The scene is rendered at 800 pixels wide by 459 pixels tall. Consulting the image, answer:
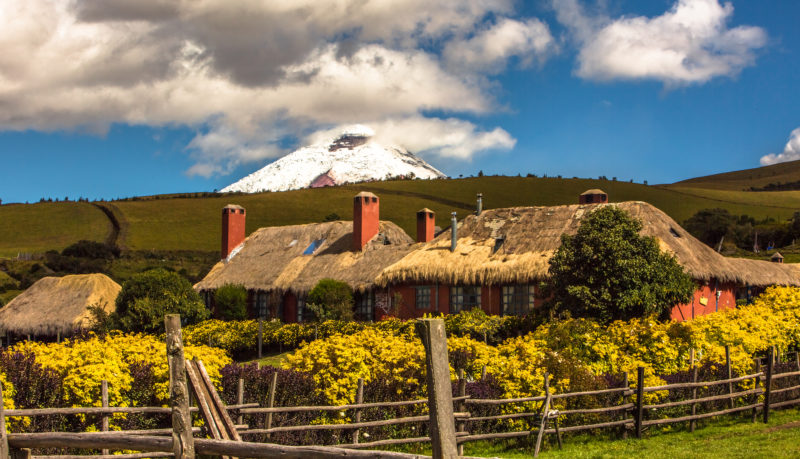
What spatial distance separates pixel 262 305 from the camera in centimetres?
3525

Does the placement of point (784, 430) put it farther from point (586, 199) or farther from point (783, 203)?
point (783, 203)

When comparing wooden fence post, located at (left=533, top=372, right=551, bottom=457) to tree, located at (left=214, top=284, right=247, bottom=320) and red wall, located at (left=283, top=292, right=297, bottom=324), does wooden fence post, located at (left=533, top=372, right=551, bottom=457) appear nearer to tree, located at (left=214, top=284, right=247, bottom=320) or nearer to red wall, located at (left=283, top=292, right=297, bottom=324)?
red wall, located at (left=283, top=292, right=297, bottom=324)

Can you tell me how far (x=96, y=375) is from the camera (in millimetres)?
10812

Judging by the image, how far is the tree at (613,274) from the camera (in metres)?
20.4

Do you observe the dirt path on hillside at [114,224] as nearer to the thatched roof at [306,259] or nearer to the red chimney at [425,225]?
the thatched roof at [306,259]

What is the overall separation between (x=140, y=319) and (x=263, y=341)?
4528mm

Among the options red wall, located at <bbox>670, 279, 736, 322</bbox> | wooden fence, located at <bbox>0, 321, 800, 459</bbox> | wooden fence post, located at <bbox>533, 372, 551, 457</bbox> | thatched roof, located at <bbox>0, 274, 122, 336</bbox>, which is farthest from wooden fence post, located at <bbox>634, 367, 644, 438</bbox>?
thatched roof, located at <bbox>0, 274, 122, 336</bbox>

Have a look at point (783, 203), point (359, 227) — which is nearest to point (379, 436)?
point (359, 227)

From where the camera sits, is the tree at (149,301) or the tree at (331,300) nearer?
the tree at (149,301)

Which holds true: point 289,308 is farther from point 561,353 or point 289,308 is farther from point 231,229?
point 561,353

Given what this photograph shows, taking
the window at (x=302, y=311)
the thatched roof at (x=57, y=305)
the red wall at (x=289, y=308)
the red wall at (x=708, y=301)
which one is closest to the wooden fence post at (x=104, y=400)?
the red wall at (x=708, y=301)

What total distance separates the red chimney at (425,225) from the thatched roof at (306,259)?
3.52 ft

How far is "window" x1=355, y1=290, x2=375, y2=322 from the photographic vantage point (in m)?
31.2

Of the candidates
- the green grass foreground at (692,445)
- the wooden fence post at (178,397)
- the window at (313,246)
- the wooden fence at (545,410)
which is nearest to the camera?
the wooden fence post at (178,397)
